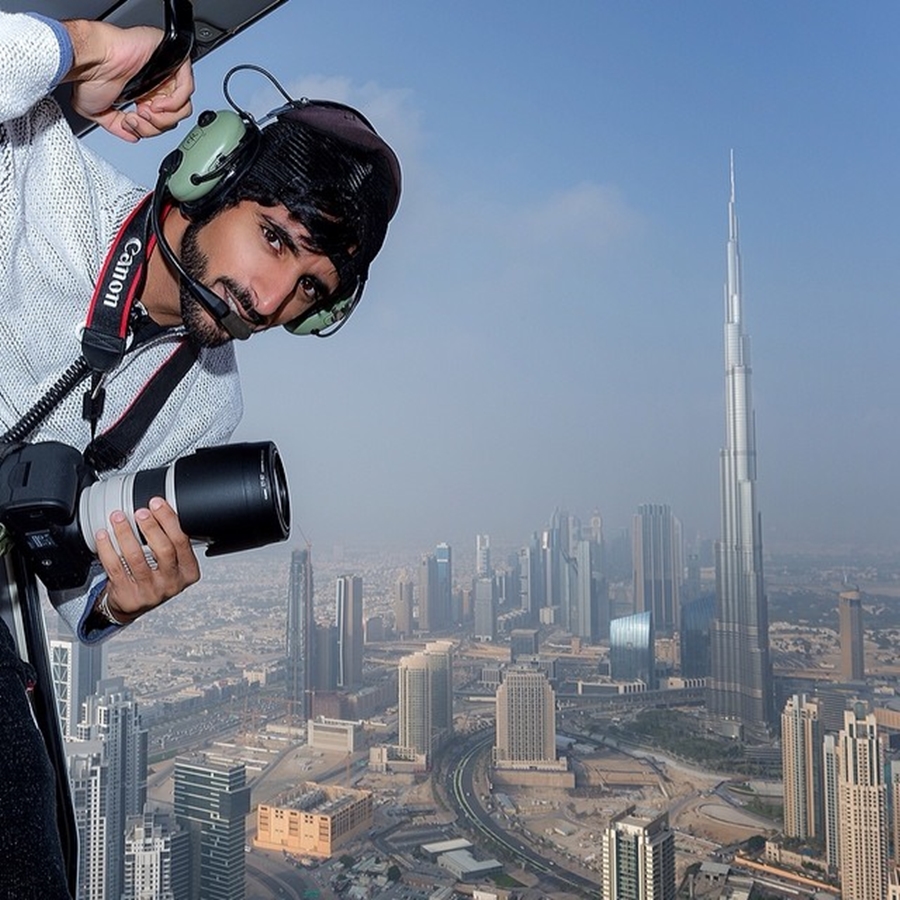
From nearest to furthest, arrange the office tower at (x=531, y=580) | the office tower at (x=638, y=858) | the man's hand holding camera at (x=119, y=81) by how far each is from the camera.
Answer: the man's hand holding camera at (x=119, y=81) < the office tower at (x=638, y=858) < the office tower at (x=531, y=580)

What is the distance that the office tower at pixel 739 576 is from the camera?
4.61 ft

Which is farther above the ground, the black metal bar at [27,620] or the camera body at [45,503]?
the camera body at [45,503]

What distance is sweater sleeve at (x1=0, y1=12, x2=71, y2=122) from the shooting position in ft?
1.91

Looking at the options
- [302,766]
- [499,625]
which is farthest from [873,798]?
[302,766]

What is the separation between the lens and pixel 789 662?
4.55 ft

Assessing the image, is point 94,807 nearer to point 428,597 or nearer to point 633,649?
point 428,597

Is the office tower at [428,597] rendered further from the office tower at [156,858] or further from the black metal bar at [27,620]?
the black metal bar at [27,620]

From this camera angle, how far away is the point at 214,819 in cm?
164

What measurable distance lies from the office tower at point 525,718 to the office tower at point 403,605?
0.20 meters

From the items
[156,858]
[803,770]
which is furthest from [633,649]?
[156,858]

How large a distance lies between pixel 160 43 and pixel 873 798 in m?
1.24

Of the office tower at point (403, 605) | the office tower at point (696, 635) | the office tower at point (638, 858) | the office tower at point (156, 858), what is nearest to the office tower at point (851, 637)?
the office tower at point (696, 635)

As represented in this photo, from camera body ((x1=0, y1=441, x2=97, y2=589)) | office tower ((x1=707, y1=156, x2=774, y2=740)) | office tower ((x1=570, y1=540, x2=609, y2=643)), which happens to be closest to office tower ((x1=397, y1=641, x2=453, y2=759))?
office tower ((x1=570, y1=540, x2=609, y2=643))

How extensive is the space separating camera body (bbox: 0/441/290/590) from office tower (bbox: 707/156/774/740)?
94 cm
